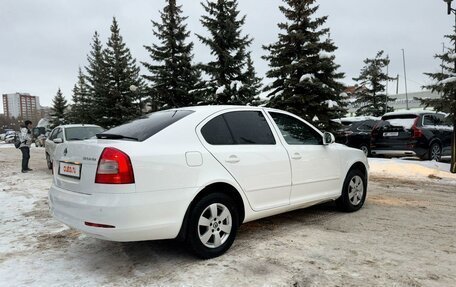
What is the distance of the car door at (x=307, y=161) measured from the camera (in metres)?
4.74

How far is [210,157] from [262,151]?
0.79 metres

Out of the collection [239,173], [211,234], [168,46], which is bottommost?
[211,234]

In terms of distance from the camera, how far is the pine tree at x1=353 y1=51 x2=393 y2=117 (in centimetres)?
3438

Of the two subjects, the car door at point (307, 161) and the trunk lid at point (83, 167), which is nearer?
the trunk lid at point (83, 167)

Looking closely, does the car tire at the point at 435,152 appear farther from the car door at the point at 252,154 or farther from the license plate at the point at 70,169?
the license plate at the point at 70,169

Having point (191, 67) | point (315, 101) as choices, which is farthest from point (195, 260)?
point (191, 67)

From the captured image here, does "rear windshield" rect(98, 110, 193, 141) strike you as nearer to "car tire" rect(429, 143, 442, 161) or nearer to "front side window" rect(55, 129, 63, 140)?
"front side window" rect(55, 129, 63, 140)

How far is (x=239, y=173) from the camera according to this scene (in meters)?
4.04

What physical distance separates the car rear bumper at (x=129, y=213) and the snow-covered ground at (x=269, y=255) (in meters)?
0.42

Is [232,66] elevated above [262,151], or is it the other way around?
[232,66]

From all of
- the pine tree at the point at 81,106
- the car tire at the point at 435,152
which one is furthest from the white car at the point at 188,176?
the pine tree at the point at 81,106

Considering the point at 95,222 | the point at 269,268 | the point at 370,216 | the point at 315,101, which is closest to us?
the point at 95,222

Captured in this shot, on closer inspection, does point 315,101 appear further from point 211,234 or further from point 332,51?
point 211,234

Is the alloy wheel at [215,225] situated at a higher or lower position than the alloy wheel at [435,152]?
lower
